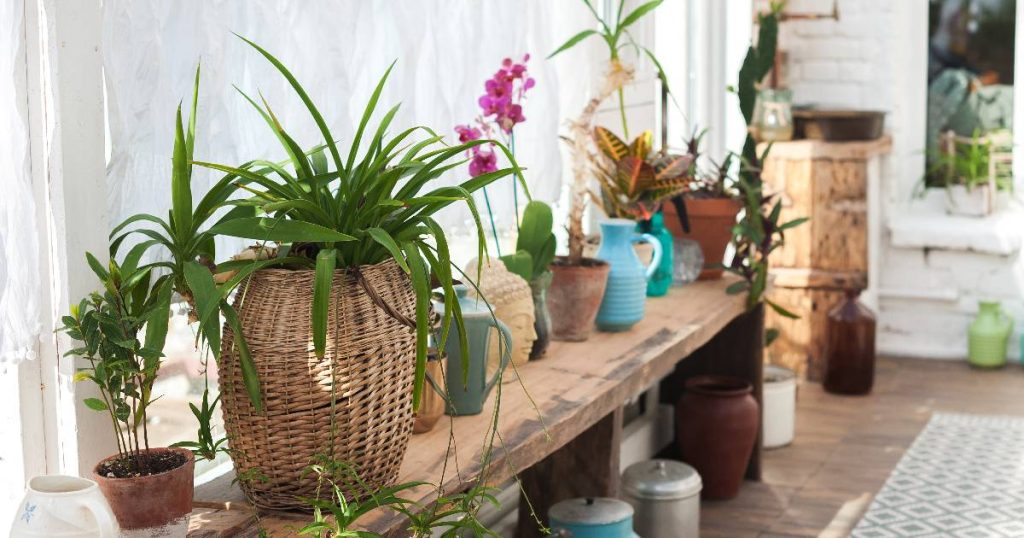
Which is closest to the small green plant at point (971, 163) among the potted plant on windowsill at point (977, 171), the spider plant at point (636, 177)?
the potted plant on windowsill at point (977, 171)

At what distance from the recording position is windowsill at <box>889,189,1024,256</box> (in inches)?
225

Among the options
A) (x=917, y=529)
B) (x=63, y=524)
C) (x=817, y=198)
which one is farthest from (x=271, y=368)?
(x=817, y=198)

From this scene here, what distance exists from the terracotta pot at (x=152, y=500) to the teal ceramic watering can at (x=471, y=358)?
0.65 metres

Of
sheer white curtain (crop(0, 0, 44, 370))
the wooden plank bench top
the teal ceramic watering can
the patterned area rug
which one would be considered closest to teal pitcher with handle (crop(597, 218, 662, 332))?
the wooden plank bench top

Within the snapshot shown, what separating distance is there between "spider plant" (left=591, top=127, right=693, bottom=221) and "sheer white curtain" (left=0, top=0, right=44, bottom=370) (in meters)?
1.82

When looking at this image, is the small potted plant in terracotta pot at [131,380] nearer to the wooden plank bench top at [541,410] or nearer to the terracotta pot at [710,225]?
the wooden plank bench top at [541,410]

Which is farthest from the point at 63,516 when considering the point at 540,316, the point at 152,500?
the point at 540,316

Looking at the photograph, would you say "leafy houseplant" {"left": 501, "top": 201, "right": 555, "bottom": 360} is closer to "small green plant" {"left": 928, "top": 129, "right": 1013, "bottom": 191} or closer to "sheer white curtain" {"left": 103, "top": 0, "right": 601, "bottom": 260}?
"sheer white curtain" {"left": 103, "top": 0, "right": 601, "bottom": 260}

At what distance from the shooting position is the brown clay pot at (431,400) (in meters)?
2.16

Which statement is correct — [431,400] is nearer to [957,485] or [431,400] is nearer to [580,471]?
[580,471]

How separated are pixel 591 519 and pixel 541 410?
0.42m

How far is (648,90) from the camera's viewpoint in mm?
4055

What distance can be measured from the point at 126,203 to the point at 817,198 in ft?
13.0

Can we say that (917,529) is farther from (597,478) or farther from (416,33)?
(416,33)
